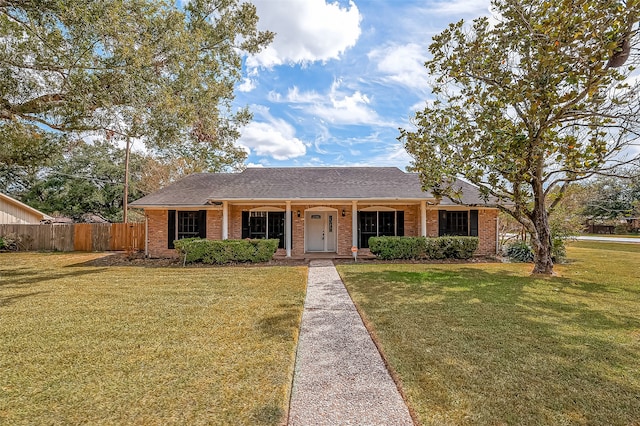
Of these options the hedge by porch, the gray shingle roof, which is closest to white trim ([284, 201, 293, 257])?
the gray shingle roof

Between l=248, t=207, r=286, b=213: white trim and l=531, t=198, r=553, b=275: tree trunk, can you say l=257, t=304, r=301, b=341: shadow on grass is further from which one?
l=248, t=207, r=286, b=213: white trim

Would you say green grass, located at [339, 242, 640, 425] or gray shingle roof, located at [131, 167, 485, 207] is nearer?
green grass, located at [339, 242, 640, 425]

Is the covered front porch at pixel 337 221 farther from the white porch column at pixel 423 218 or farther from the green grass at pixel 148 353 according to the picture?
the green grass at pixel 148 353

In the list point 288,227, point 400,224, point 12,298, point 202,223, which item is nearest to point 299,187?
point 288,227

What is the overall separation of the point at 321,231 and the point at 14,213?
22.2 metres

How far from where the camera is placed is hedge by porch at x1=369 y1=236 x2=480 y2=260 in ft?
42.0

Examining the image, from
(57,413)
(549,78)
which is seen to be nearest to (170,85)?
(57,413)

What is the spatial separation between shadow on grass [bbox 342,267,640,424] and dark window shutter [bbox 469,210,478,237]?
606 centimetres

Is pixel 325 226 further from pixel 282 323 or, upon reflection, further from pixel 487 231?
pixel 282 323

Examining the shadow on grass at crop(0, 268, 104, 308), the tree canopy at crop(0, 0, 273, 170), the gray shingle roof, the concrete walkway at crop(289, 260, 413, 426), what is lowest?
the concrete walkway at crop(289, 260, 413, 426)

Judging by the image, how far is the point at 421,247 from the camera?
12805mm

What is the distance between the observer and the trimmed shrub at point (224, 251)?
40.1ft

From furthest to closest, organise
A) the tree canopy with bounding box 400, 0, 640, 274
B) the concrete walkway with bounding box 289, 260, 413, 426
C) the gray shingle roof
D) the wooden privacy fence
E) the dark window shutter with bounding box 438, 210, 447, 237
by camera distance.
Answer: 1. the wooden privacy fence
2. the dark window shutter with bounding box 438, 210, 447, 237
3. the gray shingle roof
4. the tree canopy with bounding box 400, 0, 640, 274
5. the concrete walkway with bounding box 289, 260, 413, 426

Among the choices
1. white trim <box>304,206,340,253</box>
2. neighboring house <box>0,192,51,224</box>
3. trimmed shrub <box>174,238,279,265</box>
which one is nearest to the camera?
trimmed shrub <box>174,238,279,265</box>
